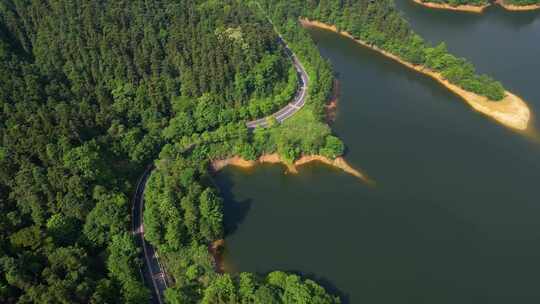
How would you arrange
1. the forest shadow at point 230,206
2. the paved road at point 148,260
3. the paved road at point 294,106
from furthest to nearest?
the paved road at point 294,106, the forest shadow at point 230,206, the paved road at point 148,260

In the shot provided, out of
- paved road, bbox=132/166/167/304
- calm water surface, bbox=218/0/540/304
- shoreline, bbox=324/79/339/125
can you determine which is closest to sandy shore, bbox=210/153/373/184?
calm water surface, bbox=218/0/540/304

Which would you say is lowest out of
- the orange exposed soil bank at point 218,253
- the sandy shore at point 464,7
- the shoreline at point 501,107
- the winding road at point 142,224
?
the orange exposed soil bank at point 218,253

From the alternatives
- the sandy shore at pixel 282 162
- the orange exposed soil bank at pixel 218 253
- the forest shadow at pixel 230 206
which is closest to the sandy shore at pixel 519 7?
the sandy shore at pixel 282 162

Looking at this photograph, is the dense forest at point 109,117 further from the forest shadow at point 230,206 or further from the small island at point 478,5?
the small island at point 478,5

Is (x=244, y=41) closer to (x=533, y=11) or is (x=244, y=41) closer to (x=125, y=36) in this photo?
(x=125, y=36)

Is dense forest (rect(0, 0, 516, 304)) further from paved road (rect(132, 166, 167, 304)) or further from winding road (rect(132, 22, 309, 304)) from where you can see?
paved road (rect(132, 166, 167, 304))

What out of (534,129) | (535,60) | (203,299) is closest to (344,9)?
(535,60)

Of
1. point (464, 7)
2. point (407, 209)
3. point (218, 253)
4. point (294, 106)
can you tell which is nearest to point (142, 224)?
point (218, 253)
